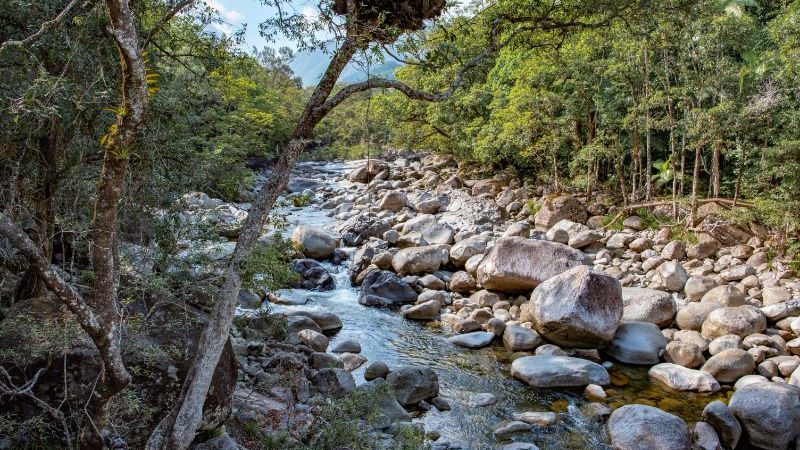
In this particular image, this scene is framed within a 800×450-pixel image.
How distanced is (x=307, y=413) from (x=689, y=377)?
6.26 m

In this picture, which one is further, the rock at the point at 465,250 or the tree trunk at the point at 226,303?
the rock at the point at 465,250

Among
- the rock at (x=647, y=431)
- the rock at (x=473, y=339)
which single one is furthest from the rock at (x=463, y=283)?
the rock at (x=647, y=431)

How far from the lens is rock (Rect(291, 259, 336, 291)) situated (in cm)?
1348

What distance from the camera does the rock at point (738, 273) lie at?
11.9 metres

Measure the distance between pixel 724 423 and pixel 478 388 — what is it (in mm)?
3440

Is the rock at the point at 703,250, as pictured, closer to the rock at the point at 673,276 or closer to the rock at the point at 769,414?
the rock at the point at 673,276

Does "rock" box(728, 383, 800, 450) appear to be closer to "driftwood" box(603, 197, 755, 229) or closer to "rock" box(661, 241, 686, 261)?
"rock" box(661, 241, 686, 261)

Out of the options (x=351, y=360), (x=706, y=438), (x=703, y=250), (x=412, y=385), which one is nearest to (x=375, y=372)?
(x=351, y=360)


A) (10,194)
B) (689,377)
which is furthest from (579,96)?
(10,194)

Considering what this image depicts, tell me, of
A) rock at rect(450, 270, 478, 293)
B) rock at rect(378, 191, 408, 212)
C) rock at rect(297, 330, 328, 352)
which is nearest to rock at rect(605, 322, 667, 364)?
rock at rect(450, 270, 478, 293)

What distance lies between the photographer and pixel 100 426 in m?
3.82

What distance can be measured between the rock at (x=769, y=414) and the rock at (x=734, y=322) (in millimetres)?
2542

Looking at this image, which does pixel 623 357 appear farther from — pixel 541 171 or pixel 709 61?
pixel 541 171

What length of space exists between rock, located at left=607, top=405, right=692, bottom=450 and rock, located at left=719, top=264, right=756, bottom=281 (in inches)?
252
